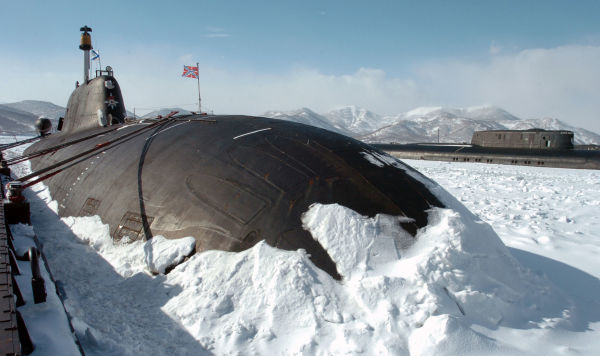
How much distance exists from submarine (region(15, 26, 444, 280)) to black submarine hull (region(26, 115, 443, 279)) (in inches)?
0.5

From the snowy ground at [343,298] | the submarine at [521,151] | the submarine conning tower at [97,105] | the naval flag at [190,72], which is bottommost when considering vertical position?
the snowy ground at [343,298]

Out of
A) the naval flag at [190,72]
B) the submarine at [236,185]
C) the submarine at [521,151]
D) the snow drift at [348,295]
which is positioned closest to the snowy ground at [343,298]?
the snow drift at [348,295]

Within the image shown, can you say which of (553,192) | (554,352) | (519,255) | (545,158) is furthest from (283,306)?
(545,158)

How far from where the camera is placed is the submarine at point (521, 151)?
22500 mm

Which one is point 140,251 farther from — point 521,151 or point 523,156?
point 521,151

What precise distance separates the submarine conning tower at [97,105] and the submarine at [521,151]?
2210 centimetres

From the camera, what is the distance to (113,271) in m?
4.31

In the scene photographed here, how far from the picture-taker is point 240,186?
14.5 feet

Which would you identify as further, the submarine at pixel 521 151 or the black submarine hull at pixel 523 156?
the submarine at pixel 521 151

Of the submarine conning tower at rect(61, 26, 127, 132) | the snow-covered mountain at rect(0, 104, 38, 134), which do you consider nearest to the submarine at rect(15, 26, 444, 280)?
the submarine conning tower at rect(61, 26, 127, 132)

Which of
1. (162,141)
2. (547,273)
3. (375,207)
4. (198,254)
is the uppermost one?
(162,141)

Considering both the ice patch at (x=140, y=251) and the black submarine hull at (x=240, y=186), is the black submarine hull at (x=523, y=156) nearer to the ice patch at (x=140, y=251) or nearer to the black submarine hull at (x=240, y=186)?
the black submarine hull at (x=240, y=186)

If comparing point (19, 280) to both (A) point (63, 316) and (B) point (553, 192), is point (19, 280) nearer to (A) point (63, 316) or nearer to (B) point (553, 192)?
(A) point (63, 316)

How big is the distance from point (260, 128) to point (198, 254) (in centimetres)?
241
